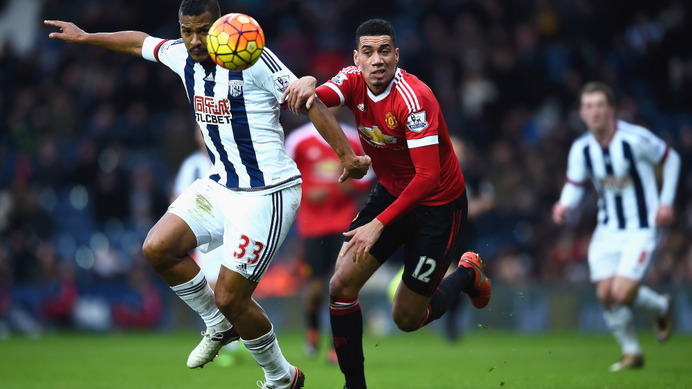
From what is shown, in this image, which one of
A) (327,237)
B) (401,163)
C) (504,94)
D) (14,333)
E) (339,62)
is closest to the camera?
(401,163)

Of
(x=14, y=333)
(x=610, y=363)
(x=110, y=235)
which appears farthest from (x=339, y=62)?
(x=610, y=363)

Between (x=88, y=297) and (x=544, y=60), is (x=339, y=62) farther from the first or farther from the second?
(x=88, y=297)

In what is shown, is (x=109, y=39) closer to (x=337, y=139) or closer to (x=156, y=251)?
(x=156, y=251)

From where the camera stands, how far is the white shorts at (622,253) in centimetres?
867

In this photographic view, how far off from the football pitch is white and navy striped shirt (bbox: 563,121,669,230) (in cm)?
152

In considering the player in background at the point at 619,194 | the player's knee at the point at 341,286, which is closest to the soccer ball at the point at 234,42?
the player's knee at the point at 341,286

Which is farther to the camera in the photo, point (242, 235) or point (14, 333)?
Result: point (14, 333)

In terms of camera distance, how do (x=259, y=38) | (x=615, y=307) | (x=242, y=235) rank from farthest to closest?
(x=615, y=307)
(x=242, y=235)
(x=259, y=38)

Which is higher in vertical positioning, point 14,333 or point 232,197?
point 232,197

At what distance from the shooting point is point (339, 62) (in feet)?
60.1

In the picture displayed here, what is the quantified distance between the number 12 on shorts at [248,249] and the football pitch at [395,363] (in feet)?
6.50

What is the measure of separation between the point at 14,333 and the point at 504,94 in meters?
10.2

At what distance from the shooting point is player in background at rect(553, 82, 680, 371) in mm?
8719

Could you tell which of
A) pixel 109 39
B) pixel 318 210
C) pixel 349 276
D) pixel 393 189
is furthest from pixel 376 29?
pixel 318 210
